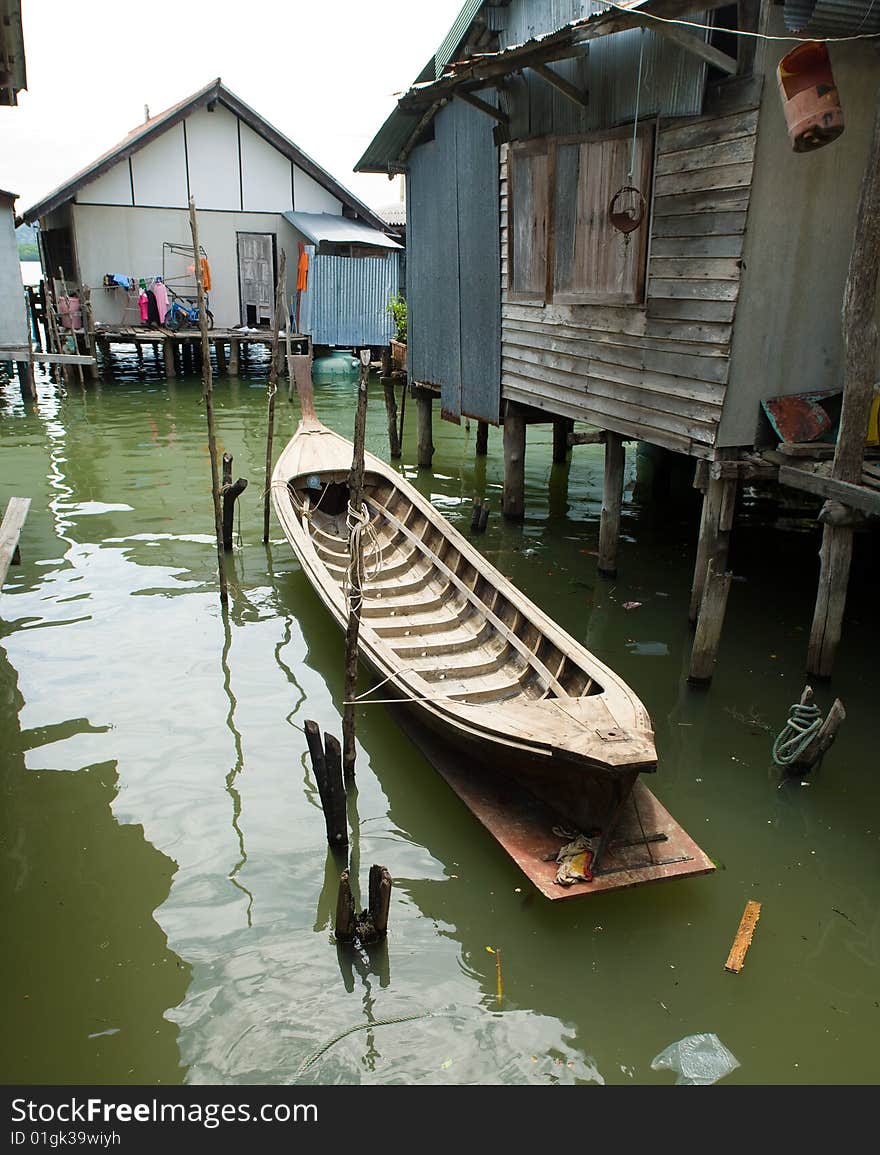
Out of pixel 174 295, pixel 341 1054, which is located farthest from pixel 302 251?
pixel 341 1054

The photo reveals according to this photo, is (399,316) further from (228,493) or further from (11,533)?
(11,533)

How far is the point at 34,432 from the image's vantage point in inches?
658

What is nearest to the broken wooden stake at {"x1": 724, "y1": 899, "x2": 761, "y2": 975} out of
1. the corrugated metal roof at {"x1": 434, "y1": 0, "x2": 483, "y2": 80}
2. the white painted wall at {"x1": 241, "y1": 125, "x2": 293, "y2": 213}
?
the corrugated metal roof at {"x1": 434, "y1": 0, "x2": 483, "y2": 80}

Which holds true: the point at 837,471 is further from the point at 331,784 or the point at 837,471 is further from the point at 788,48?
the point at 331,784

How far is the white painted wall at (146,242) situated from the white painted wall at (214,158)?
1.35 ft

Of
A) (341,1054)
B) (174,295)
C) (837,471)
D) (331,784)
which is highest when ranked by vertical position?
(174,295)

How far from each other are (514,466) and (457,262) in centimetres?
284

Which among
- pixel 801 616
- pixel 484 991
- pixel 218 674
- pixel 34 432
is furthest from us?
pixel 34 432

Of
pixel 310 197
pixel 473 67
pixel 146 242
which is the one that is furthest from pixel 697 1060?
pixel 310 197

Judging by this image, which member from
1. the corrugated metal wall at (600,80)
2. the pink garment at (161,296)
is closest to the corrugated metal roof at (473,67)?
the corrugated metal wall at (600,80)

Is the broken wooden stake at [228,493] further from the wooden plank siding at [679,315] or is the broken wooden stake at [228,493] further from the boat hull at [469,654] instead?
the wooden plank siding at [679,315]

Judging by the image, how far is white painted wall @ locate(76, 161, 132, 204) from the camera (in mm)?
21391

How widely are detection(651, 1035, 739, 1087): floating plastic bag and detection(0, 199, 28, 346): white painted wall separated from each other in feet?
61.1

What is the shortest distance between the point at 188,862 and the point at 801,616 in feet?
20.4
